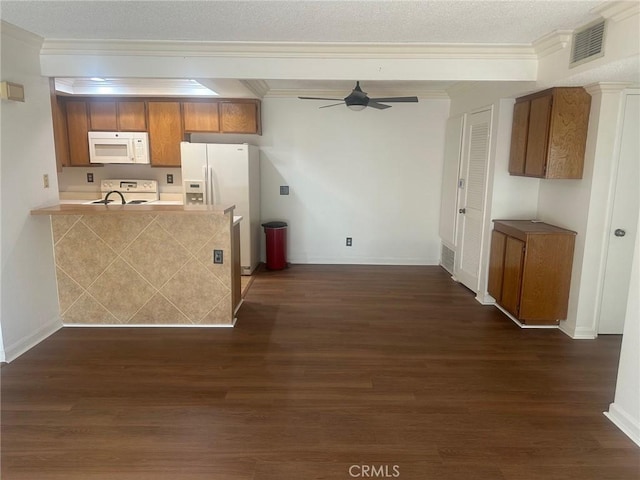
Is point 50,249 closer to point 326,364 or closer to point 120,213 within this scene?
point 120,213

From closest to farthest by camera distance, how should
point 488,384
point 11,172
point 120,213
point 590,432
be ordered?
point 590,432, point 488,384, point 11,172, point 120,213

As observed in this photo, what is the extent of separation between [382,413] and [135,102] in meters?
5.09

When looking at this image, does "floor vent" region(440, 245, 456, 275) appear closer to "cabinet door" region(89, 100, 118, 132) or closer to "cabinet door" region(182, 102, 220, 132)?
"cabinet door" region(182, 102, 220, 132)

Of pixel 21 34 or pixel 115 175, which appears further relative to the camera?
pixel 115 175

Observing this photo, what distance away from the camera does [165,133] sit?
18.2 feet

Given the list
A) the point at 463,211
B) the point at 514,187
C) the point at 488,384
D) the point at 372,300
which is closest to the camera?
the point at 488,384

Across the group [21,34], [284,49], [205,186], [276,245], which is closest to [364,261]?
[276,245]

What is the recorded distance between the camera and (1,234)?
117 inches

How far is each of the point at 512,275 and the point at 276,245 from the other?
305 cm

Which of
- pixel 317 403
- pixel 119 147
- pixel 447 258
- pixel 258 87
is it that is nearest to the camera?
pixel 317 403

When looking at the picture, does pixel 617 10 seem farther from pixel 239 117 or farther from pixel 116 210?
pixel 239 117

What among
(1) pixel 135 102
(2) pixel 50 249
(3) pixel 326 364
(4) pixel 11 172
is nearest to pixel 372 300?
(3) pixel 326 364

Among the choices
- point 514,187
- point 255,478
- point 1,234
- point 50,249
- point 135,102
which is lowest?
point 255,478

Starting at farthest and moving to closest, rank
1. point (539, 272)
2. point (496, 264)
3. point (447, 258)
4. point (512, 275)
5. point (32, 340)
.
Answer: point (447, 258) → point (496, 264) → point (512, 275) → point (539, 272) → point (32, 340)
